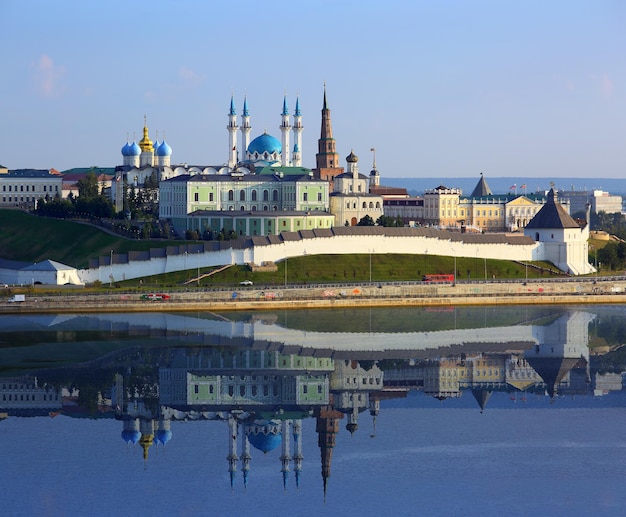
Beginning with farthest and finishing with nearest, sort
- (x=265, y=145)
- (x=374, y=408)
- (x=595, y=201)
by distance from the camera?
(x=595, y=201) → (x=265, y=145) → (x=374, y=408)

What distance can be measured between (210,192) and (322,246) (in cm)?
1786

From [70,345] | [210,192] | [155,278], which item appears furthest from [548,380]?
[210,192]

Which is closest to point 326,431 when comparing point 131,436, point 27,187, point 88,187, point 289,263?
point 131,436

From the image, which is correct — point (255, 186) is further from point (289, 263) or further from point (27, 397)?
point (27, 397)

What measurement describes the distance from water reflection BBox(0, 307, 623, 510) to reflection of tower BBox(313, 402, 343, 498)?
0.09 m

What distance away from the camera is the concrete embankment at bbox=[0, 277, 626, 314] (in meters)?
67.8

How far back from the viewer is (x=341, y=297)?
233 ft

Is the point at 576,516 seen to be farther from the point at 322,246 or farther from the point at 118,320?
the point at 322,246

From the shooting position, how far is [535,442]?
4138 cm

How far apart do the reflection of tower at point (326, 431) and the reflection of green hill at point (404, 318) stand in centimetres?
1663

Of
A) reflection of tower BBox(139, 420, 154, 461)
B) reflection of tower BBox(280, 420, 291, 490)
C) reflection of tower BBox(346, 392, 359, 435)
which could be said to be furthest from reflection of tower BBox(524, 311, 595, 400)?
reflection of tower BBox(139, 420, 154, 461)

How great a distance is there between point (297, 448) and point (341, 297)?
99.1 feet

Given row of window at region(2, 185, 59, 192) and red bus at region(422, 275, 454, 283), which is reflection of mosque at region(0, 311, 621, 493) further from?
row of window at region(2, 185, 59, 192)

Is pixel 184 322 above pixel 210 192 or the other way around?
the other way around
